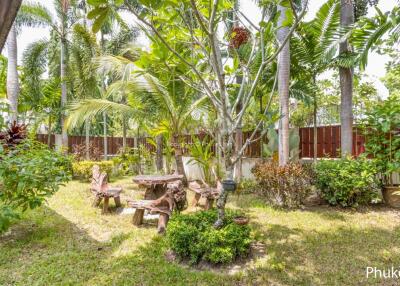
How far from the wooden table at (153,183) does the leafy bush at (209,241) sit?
2392 millimetres

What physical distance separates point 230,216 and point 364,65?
4318 mm

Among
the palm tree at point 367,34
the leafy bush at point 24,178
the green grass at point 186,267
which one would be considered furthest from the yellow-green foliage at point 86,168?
the palm tree at point 367,34

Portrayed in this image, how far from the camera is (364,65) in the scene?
18.3 ft

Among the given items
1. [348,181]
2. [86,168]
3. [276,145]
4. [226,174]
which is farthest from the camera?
[86,168]

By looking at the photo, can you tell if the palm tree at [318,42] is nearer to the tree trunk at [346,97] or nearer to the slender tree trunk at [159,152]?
the tree trunk at [346,97]

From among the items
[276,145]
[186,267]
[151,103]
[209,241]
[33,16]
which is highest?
[33,16]

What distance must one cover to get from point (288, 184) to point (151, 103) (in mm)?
4973

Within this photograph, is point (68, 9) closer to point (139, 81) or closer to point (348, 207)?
point (139, 81)

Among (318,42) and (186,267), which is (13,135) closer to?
(186,267)

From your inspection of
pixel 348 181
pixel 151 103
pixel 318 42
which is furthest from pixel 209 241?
pixel 151 103

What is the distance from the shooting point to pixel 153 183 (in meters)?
5.89

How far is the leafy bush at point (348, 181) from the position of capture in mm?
5410

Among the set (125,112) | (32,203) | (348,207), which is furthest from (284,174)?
(125,112)

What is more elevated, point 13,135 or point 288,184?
point 13,135
